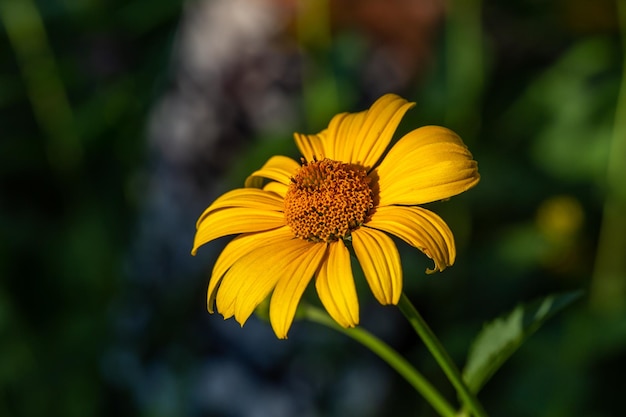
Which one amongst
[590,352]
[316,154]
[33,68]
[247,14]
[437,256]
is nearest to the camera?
[437,256]

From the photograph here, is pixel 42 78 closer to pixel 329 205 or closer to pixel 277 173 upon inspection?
pixel 277 173

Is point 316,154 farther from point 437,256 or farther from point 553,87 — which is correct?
point 553,87

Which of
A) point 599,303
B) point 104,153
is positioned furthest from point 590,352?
point 104,153

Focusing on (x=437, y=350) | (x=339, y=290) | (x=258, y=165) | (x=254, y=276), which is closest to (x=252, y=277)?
(x=254, y=276)

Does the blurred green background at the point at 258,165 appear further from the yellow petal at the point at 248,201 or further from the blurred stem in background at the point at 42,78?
the yellow petal at the point at 248,201

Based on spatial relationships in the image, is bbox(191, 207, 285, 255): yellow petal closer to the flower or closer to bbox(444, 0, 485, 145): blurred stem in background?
the flower

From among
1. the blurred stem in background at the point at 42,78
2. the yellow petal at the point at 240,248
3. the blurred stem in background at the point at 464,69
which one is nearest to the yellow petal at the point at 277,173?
the yellow petal at the point at 240,248

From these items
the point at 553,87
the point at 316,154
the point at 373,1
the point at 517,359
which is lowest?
the point at 517,359
